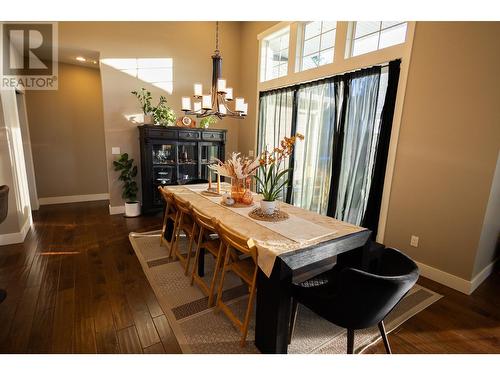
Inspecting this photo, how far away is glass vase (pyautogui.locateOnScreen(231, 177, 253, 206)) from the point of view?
7.86 feet

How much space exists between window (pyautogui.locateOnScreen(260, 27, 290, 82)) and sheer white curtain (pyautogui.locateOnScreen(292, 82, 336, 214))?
77cm

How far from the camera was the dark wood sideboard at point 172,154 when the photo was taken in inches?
160

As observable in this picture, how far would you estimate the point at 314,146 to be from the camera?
11.8ft

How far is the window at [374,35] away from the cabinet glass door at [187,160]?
2.87 m

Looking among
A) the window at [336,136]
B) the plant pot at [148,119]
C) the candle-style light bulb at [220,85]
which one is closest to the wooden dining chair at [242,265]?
the candle-style light bulb at [220,85]

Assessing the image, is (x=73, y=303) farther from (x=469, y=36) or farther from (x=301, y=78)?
(x=469, y=36)

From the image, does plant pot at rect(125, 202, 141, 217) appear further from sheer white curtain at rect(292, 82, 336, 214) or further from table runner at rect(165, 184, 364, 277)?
sheer white curtain at rect(292, 82, 336, 214)

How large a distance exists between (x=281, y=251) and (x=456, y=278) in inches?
84.1

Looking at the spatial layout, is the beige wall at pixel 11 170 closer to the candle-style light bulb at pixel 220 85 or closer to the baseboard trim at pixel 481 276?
the candle-style light bulb at pixel 220 85

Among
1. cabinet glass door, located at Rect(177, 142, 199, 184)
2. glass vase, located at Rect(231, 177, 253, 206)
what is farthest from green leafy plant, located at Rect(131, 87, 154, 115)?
glass vase, located at Rect(231, 177, 253, 206)

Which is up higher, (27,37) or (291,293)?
(27,37)
